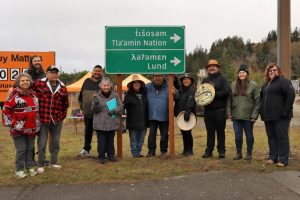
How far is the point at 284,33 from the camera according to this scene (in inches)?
352

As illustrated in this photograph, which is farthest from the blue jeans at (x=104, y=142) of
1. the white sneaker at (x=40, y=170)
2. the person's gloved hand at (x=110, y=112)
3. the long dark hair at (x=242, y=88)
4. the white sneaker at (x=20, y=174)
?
the long dark hair at (x=242, y=88)

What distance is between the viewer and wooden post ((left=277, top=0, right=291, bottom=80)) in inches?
351

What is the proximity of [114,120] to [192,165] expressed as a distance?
65.8 inches

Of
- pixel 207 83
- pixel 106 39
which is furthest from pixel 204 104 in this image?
pixel 106 39

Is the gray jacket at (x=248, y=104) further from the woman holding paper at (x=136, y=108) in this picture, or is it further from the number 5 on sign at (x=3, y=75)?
the number 5 on sign at (x=3, y=75)

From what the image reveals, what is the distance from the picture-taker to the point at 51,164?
8.08m

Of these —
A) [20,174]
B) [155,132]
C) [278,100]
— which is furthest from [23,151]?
[278,100]

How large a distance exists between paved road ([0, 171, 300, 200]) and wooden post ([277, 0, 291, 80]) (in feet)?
8.54

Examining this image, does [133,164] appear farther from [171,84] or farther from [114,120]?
[171,84]

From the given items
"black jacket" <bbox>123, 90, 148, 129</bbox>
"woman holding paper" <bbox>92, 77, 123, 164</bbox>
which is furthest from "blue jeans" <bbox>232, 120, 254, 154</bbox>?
"woman holding paper" <bbox>92, 77, 123, 164</bbox>

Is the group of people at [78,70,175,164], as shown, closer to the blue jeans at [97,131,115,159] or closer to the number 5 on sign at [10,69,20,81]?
the blue jeans at [97,131,115,159]

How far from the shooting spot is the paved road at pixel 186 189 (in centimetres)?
615

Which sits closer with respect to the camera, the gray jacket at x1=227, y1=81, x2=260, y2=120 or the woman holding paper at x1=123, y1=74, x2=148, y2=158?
the gray jacket at x1=227, y1=81, x2=260, y2=120

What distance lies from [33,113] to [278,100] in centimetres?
420
